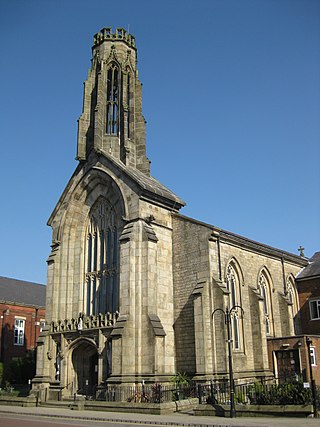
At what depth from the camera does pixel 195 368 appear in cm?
2948

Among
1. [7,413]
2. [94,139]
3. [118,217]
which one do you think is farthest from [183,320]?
[94,139]

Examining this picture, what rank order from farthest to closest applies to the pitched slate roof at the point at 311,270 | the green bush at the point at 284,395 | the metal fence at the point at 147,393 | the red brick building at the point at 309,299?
the pitched slate roof at the point at 311,270, the red brick building at the point at 309,299, the metal fence at the point at 147,393, the green bush at the point at 284,395

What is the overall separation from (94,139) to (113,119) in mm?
3369

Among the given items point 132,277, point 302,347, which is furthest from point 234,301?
point 132,277

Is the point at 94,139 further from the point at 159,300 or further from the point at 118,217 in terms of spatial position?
the point at 159,300

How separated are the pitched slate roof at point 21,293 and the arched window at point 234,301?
26.6 m

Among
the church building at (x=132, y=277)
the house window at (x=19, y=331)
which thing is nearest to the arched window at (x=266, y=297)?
the church building at (x=132, y=277)

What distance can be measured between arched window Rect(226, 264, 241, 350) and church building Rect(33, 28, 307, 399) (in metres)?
0.10

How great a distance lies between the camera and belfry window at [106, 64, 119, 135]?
124ft

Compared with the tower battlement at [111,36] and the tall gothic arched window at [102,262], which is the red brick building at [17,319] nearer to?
the tall gothic arched window at [102,262]

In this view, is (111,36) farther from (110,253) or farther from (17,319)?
(17,319)

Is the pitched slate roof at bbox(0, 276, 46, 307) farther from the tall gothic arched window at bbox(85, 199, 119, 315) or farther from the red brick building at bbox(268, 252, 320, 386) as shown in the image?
the red brick building at bbox(268, 252, 320, 386)

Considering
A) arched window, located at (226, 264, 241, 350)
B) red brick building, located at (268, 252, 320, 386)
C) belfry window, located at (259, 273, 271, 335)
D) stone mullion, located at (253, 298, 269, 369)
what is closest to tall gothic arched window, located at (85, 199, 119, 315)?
arched window, located at (226, 264, 241, 350)

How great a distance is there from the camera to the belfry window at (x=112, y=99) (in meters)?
37.7
